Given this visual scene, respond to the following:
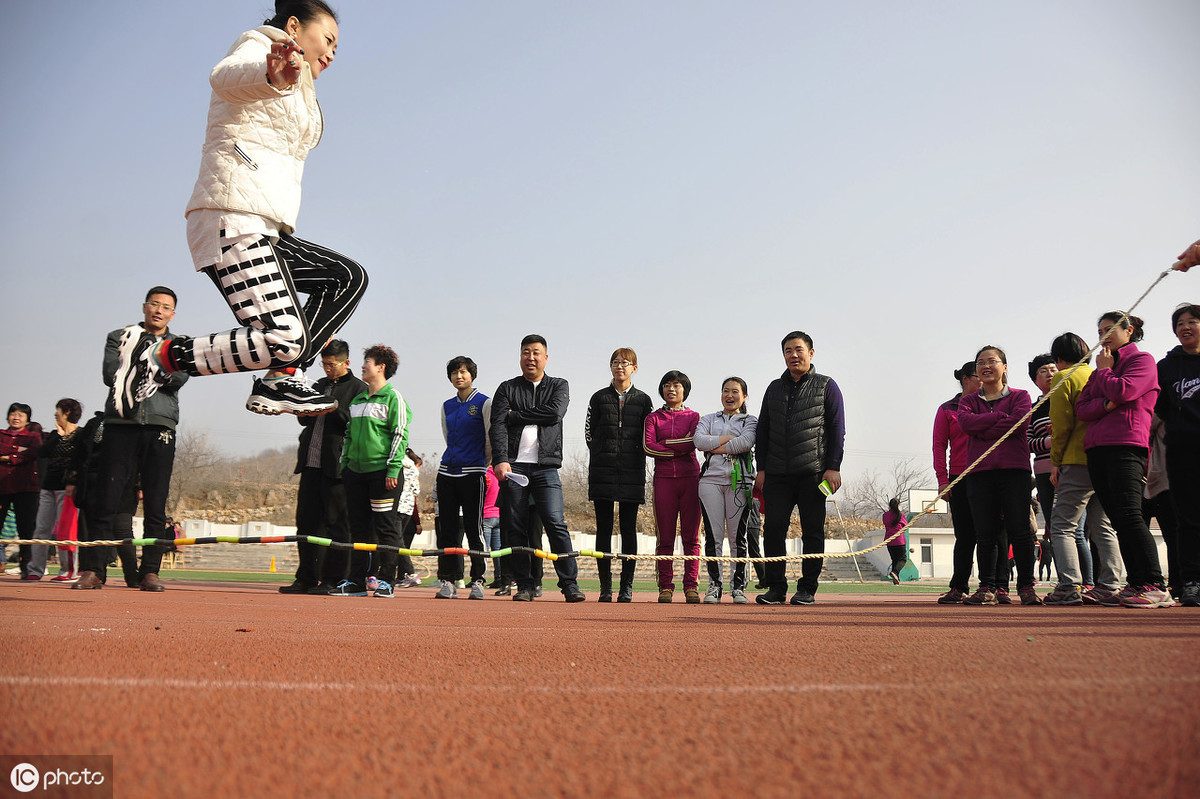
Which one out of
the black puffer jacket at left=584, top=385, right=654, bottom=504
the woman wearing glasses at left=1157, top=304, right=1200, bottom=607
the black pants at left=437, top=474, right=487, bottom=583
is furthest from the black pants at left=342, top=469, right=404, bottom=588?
the woman wearing glasses at left=1157, top=304, right=1200, bottom=607

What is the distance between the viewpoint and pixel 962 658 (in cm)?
248

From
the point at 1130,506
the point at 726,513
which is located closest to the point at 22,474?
the point at 726,513

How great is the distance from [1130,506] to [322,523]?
683 centimetres

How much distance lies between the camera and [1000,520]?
695 centimetres

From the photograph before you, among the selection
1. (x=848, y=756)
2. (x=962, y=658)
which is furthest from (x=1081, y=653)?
(x=848, y=756)

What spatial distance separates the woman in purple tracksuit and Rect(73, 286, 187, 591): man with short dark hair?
6.46 metres

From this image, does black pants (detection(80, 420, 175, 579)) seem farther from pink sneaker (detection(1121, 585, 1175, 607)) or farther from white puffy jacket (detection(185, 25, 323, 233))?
pink sneaker (detection(1121, 585, 1175, 607))

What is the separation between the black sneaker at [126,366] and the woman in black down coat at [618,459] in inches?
146

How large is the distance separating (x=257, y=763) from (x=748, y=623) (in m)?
3.46

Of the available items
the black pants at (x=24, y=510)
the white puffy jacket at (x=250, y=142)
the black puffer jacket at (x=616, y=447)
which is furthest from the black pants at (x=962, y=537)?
the black pants at (x=24, y=510)

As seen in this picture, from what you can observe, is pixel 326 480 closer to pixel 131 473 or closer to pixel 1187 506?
pixel 131 473

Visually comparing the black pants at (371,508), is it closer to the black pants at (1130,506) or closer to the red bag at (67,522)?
the red bag at (67,522)

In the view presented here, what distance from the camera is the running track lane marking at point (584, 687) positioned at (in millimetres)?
1931

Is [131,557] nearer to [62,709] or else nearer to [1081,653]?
[62,709]
